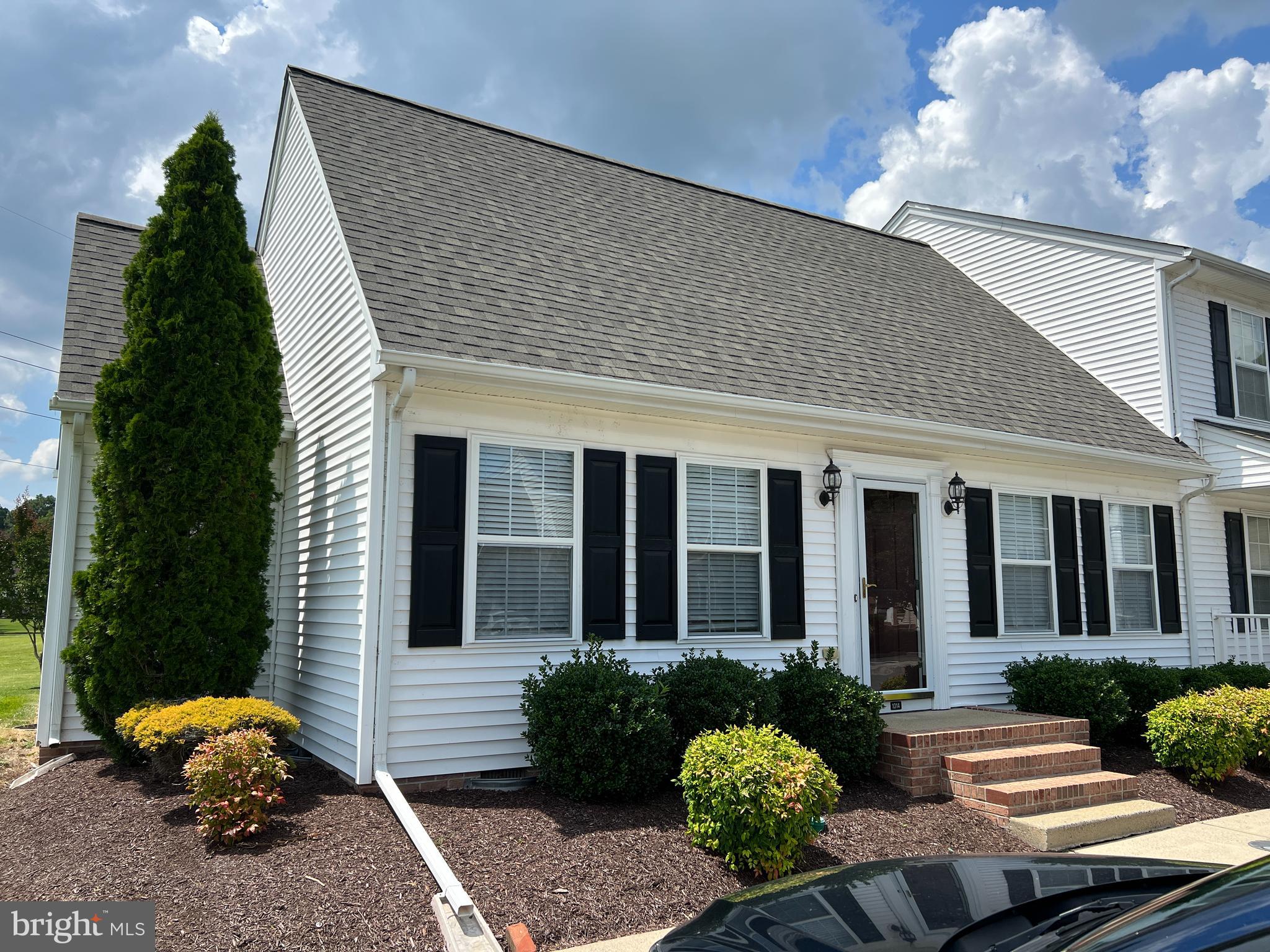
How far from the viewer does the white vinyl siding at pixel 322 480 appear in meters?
6.60

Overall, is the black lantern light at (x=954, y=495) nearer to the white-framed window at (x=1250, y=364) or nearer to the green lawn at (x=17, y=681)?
the white-framed window at (x=1250, y=364)

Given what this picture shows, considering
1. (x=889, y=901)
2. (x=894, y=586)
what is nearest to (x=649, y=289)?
(x=894, y=586)

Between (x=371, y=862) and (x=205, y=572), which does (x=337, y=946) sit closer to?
(x=371, y=862)

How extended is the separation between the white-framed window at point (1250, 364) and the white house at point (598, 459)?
187 centimetres

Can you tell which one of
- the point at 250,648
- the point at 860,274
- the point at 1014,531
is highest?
the point at 860,274

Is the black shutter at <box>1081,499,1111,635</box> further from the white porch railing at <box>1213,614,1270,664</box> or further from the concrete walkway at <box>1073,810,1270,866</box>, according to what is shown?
the concrete walkway at <box>1073,810,1270,866</box>

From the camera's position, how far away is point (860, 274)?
12133mm

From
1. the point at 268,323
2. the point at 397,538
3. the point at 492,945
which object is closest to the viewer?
the point at 492,945

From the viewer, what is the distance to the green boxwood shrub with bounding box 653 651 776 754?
6414mm

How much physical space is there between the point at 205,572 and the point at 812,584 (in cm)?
530

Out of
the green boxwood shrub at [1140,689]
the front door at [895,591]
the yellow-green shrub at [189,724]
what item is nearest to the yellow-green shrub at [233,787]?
the yellow-green shrub at [189,724]

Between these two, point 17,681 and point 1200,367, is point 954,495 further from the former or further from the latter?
point 17,681

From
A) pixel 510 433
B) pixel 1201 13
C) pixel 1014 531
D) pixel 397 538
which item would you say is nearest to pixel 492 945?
pixel 397 538

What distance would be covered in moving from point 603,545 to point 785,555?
1.88 m
